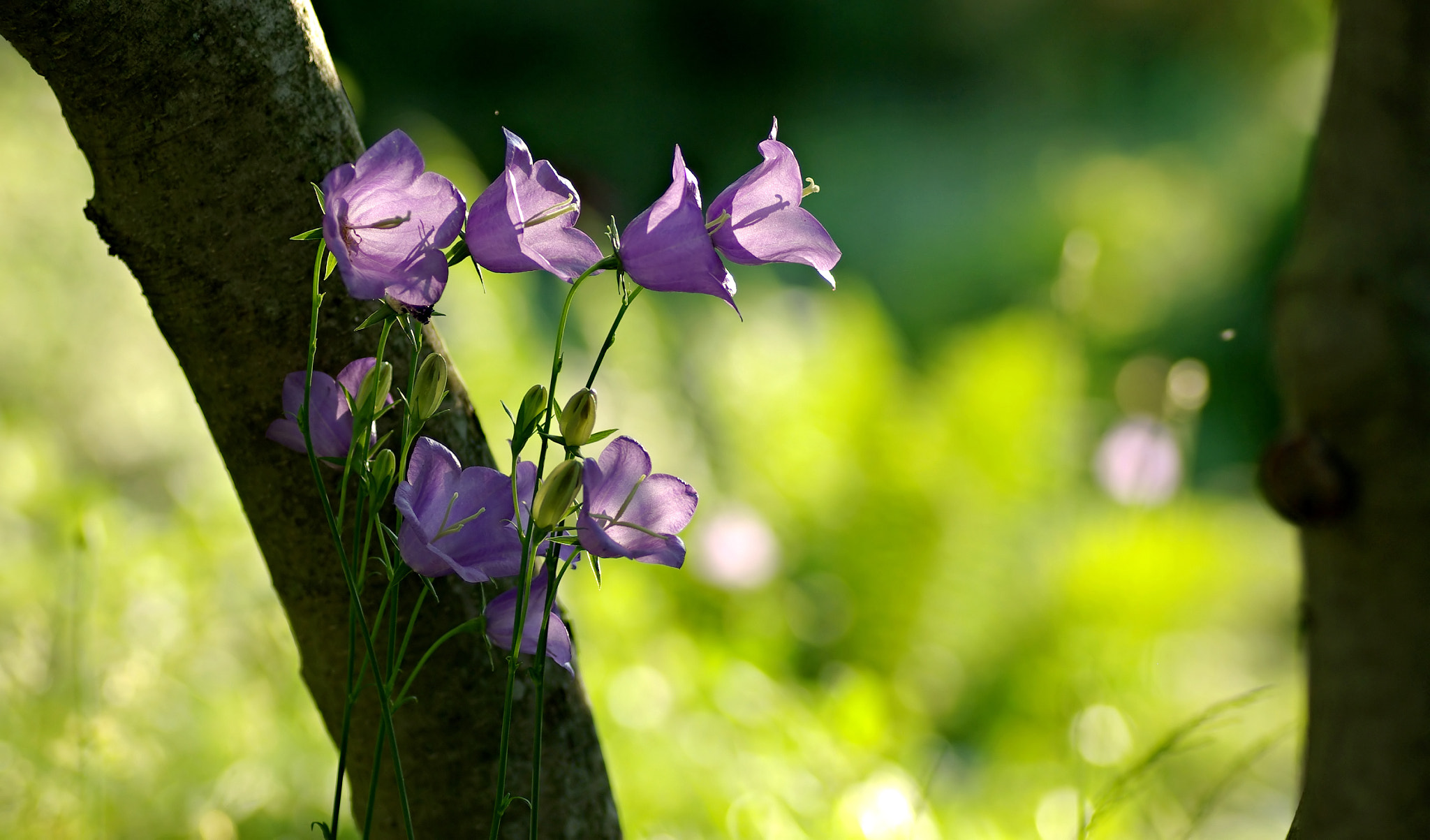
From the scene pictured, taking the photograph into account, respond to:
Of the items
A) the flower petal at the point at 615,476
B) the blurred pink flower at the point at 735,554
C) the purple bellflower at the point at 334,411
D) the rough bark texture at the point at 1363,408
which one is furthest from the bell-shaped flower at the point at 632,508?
the blurred pink flower at the point at 735,554

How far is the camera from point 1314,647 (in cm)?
52

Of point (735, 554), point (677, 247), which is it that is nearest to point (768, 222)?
point (677, 247)

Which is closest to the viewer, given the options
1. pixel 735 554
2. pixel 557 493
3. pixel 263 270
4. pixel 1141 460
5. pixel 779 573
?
pixel 557 493

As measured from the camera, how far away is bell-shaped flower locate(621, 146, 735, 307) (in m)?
0.37

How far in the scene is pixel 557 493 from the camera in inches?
13.8

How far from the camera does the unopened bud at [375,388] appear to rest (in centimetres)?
37

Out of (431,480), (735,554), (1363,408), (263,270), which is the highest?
(735,554)

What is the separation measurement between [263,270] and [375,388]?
0.48 feet

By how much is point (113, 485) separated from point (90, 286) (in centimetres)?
40

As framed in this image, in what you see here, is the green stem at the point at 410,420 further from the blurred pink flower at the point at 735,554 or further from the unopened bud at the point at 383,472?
the blurred pink flower at the point at 735,554

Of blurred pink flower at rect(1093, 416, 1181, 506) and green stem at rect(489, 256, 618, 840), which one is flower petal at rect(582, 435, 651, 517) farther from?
blurred pink flower at rect(1093, 416, 1181, 506)

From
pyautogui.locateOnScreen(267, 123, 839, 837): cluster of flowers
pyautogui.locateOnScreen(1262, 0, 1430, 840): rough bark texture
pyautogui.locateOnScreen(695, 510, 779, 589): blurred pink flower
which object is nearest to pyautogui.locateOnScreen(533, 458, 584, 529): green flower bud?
pyautogui.locateOnScreen(267, 123, 839, 837): cluster of flowers

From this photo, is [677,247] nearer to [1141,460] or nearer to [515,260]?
[515,260]

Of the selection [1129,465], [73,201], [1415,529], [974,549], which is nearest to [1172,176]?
[974,549]
